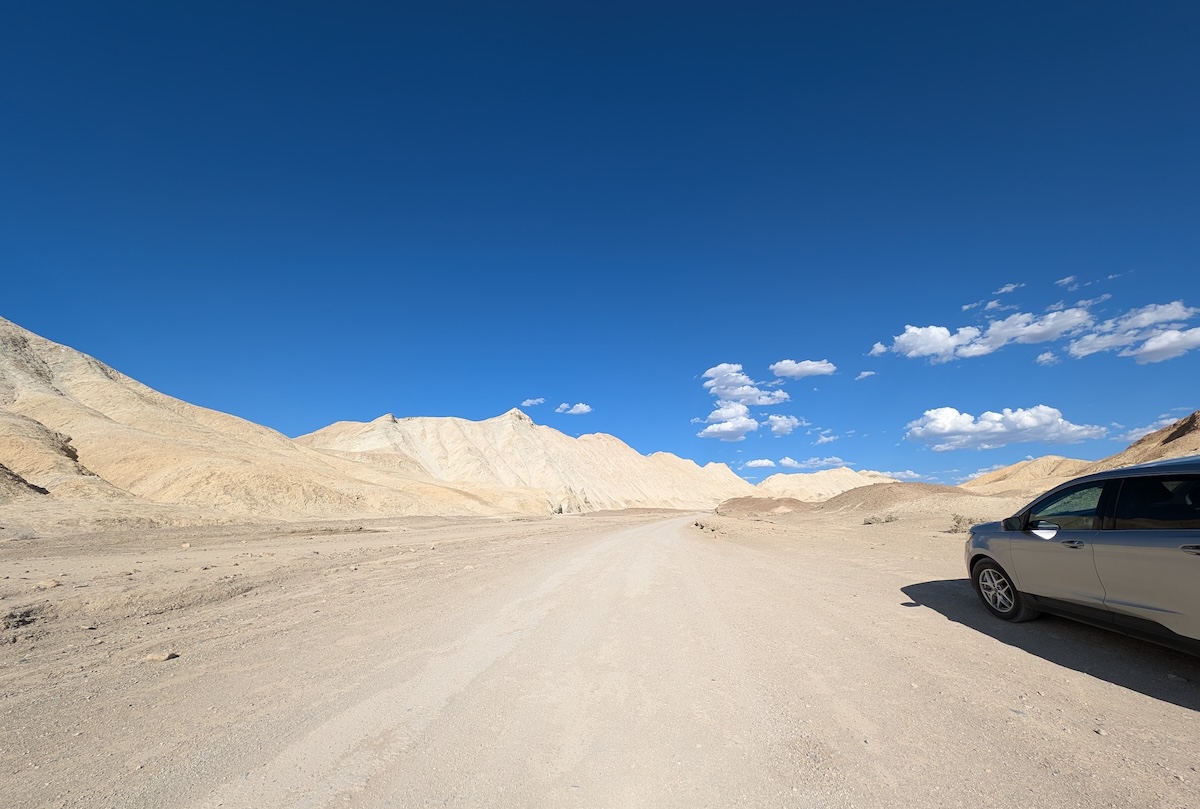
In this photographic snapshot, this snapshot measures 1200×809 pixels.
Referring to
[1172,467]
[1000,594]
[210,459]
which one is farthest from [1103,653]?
[210,459]

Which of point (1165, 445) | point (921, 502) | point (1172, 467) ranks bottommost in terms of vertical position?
point (1172, 467)

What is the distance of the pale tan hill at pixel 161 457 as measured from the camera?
37500 mm

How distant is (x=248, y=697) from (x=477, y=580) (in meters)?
7.27

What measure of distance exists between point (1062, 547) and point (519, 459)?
99.4 metres

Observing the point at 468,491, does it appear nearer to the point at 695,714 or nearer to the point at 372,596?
the point at 372,596

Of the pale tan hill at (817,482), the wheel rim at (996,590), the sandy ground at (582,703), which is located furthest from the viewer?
the pale tan hill at (817,482)

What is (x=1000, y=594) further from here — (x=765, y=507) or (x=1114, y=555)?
(x=765, y=507)

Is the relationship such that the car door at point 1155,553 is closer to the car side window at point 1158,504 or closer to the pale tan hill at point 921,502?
the car side window at point 1158,504

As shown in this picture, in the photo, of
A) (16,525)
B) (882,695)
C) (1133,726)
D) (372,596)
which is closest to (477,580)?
(372,596)

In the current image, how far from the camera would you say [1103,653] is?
5668 mm

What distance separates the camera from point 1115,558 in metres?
5.38

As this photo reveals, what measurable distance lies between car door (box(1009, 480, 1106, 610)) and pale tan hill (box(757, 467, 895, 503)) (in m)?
158

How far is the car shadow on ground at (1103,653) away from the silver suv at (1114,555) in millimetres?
311

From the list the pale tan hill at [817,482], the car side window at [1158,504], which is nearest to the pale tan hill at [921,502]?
the car side window at [1158,504]
